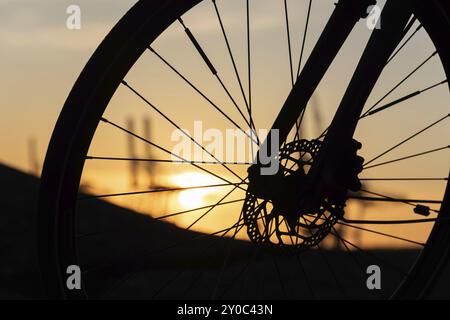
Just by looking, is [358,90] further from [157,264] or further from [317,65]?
[157,264]

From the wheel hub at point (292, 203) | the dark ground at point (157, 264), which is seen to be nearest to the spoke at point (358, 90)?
the wheel hub at point (292, 203)

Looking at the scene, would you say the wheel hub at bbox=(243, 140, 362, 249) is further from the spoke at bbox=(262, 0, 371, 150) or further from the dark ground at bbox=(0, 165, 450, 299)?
the dark ground at bbox=(0, 165, 450, 299)

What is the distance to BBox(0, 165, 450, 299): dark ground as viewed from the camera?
5613 millimetres

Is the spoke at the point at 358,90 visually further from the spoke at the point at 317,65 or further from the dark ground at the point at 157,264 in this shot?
the dark ground at the point at 157,264

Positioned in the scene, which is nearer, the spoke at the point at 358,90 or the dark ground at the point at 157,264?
the spoke at the point at 358,90

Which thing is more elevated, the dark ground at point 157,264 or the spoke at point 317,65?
the spoke at point 317,65

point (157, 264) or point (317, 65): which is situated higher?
point (317, 65)

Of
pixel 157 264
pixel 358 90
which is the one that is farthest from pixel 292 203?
pixel 157 264

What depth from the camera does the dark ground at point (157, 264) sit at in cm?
561

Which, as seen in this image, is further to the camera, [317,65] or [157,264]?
[157,264]

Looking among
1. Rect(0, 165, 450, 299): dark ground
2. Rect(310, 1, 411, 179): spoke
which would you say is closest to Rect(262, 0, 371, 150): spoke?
Rect(310, 1, 411, 179): spoke

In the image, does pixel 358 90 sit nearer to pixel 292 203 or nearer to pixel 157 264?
pixel 292 203

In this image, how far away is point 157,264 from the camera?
632cm

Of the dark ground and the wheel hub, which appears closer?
the wheel hub
